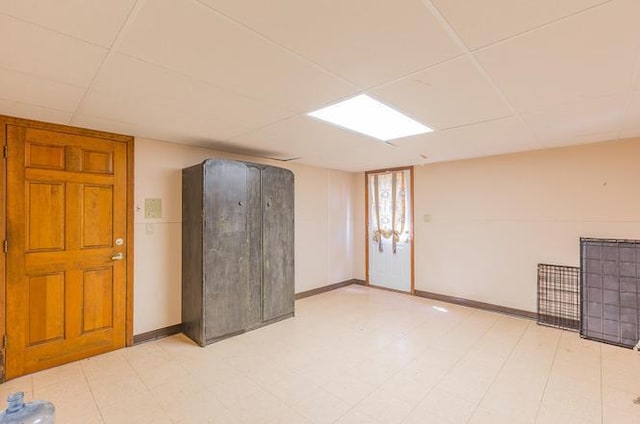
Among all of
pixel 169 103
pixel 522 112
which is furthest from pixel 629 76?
pixel 169 103

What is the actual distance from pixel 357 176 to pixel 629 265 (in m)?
4.17

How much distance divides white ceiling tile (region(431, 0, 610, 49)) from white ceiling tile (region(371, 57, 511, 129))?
0.85 feet

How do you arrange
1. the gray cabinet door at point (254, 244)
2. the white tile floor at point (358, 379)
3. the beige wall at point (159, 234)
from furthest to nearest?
the gray cabinet door at point (254, 244) → the beige wall at point (159, 234) → the white tile floor at point (358, 379)

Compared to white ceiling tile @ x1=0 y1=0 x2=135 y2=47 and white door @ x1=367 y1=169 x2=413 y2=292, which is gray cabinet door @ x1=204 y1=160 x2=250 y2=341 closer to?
white ceiling tile @ x1=0 y1=0 x2=135 y2=47

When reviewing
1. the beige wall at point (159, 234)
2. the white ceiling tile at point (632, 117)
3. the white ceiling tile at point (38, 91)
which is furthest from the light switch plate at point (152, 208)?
the white ceiling tile at point (632, 117)

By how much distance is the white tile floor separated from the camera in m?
2.23

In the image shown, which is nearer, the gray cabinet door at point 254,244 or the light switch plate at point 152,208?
the light switch plate at point 152,208

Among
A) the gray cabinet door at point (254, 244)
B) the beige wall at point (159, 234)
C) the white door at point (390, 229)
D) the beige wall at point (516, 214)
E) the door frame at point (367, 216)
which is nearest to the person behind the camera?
the beige wall at point (159, 234)

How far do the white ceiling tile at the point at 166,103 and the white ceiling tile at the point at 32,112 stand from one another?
253 millimetres

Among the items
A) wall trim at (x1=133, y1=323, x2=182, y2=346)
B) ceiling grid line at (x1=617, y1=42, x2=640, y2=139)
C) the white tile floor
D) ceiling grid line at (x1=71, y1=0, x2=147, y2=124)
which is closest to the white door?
the white tile floor

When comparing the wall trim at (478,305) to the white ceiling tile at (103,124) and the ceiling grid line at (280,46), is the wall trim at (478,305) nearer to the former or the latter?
the ceiling grid line at (280,46)

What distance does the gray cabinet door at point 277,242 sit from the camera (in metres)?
3.98

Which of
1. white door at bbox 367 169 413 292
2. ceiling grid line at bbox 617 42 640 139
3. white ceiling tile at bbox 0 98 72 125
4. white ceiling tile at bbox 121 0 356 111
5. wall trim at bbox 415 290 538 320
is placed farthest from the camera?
white door at bbox 367 169 413 292

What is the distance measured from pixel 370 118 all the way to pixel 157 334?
3396mm
